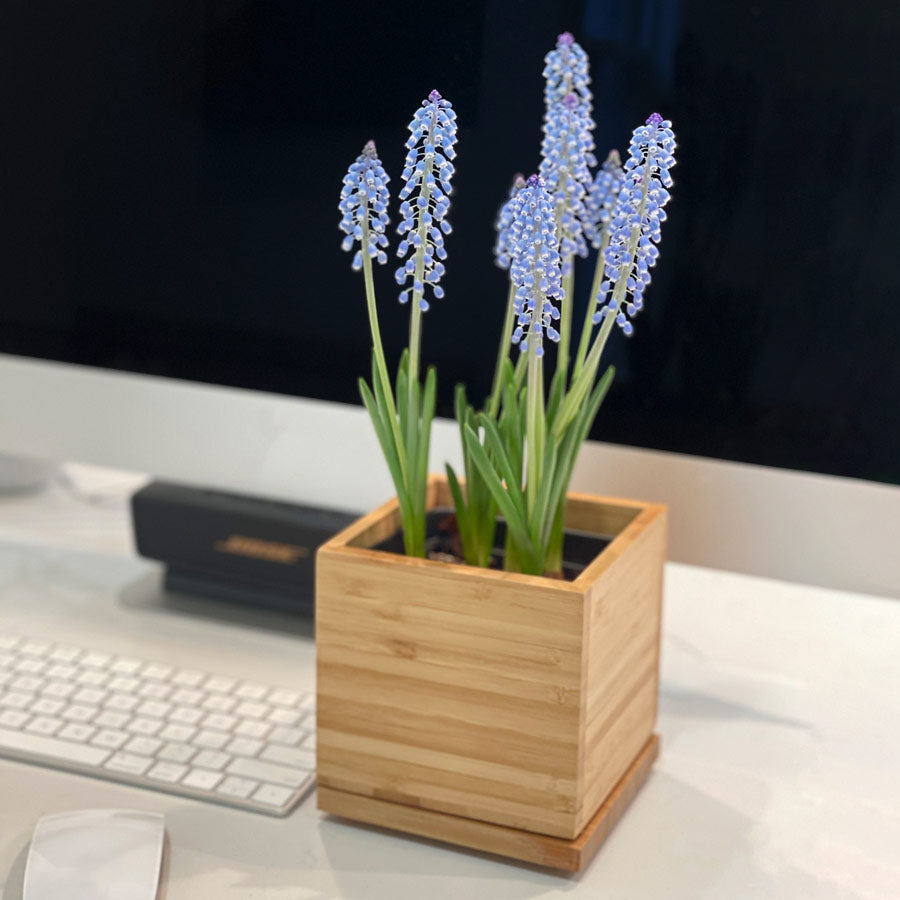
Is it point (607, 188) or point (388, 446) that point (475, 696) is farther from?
point (607, 188)

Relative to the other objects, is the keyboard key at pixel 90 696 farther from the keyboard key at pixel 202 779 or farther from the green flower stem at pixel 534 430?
the green flower stem at pixel 534 430

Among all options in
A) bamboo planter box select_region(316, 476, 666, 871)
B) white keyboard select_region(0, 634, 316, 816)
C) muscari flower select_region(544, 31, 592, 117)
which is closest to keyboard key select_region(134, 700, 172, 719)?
white keyboard select_region(0, 634, 316, 816)

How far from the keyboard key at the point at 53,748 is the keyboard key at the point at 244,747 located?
0.06 meters

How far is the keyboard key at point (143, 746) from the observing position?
581 millimetres

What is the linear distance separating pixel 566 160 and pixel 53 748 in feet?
1.16

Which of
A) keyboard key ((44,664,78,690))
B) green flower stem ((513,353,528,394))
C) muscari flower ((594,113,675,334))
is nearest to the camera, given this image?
muscari flower ((594,113,675,334))

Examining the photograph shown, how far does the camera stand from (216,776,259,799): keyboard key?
55cm

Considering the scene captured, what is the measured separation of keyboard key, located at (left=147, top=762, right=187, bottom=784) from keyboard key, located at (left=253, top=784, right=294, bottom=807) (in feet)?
0.13

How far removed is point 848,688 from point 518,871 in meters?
0.25

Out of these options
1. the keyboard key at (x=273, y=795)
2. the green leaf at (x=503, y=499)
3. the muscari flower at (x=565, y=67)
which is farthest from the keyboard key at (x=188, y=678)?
the muscari flower at (x=565, y=67)

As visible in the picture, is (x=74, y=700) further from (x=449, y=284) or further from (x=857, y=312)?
(x=857, y=312)

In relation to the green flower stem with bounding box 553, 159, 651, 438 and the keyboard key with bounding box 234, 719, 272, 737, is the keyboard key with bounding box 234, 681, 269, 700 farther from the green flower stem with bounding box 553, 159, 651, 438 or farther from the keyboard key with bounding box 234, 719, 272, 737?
the green flower stem with bounding box 553, 159, 651, 438

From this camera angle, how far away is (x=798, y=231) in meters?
0.57

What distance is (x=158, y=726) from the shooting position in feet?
1.98
